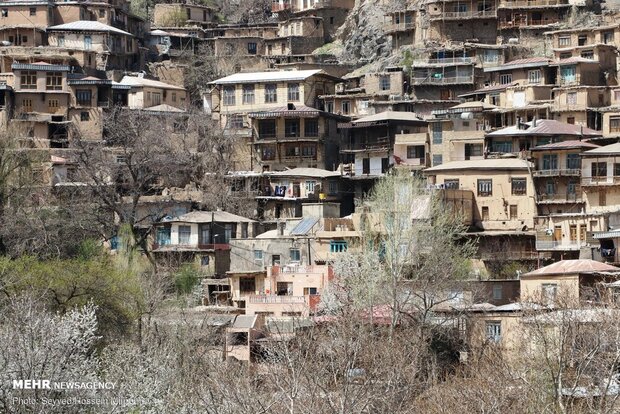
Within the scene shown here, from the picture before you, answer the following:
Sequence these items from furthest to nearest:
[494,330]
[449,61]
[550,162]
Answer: [449,61] → [550,162] → [494,330]

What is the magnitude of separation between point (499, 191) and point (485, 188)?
1.92 feet

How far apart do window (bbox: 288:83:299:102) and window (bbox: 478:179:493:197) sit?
17.3 m

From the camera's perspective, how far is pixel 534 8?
86375mm

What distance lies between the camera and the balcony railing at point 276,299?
62.6m

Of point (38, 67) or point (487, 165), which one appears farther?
point (38, 67)

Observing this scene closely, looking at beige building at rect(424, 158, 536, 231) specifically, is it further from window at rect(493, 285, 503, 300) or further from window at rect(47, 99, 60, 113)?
window at rect(47, 99, 60, 113)

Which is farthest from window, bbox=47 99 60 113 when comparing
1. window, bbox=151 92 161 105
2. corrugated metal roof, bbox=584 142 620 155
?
corrugated metal roof, bbox=584 142 620 155

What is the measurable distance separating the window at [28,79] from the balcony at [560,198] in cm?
2972

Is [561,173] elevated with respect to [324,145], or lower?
lower

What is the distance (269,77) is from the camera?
3332 inches

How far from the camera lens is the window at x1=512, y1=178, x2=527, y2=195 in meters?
68.3

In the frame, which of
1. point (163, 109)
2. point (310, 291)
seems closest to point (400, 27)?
point (163, 109)

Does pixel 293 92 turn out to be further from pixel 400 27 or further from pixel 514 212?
pixel 514 212

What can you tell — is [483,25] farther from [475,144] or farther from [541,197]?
[541,197]
